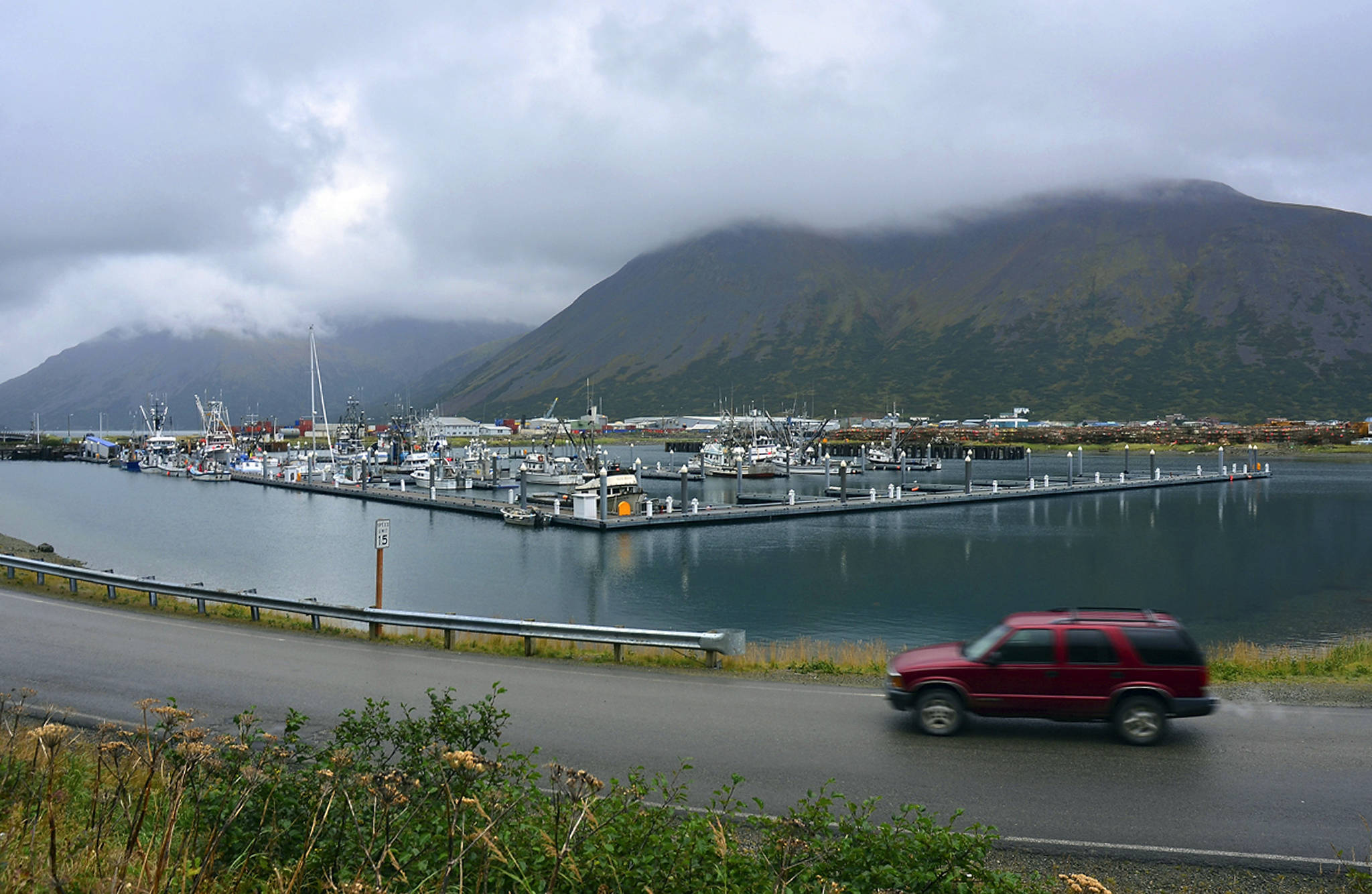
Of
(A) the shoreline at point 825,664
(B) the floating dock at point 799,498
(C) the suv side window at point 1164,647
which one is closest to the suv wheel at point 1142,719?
(C) the suv side window at point 1164,647

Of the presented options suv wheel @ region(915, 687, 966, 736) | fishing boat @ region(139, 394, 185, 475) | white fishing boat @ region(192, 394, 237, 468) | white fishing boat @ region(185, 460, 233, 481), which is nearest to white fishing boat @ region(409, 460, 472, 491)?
white fishing boat @ region(185, 460, 233, 481)

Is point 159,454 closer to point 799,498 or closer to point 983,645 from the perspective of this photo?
point 799,498

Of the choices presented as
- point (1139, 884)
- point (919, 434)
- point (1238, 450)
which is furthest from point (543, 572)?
point (1238, 450)

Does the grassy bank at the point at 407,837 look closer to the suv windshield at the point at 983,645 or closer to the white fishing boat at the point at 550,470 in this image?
the suv windshield at the point at 983,645

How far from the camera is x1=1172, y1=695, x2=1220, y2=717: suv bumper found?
1102 centimetres

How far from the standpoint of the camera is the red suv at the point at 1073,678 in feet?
36.7

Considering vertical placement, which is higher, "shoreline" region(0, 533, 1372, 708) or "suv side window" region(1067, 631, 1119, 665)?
"suv side window" region(1067, 631, 1119, 665)

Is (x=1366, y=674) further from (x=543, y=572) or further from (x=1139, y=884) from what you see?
(x=543, y=572)

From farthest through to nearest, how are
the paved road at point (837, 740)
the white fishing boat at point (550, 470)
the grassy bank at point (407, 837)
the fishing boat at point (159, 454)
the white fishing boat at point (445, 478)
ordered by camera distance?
1. the fishing boat at point (159, 454)
2. the white fishing boat at point (445, 478)
3. the white fishing boat at point (550, 470)
4. the paved road at point (837, 740)
5. the grassy bank at point (407, 837)

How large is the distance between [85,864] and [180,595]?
63.0 feet

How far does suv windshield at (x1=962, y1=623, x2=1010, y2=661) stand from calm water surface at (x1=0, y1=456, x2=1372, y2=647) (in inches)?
689

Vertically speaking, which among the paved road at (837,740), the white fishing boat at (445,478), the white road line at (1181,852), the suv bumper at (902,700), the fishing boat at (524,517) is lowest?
the fishing boat at (524,517)

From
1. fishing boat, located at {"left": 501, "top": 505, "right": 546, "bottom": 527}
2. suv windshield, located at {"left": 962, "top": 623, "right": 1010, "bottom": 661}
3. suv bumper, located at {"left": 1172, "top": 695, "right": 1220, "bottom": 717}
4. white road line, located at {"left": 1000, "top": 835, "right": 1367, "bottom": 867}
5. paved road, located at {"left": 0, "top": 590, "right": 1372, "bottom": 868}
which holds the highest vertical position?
suv windshield, located at {"left": 962, "top": 623, "right": 1010, "bottom": 661}

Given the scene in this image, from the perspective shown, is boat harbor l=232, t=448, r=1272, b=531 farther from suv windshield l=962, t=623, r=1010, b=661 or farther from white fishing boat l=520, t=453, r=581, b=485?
suv windshield l=962, t=623, r=1010, b=661
